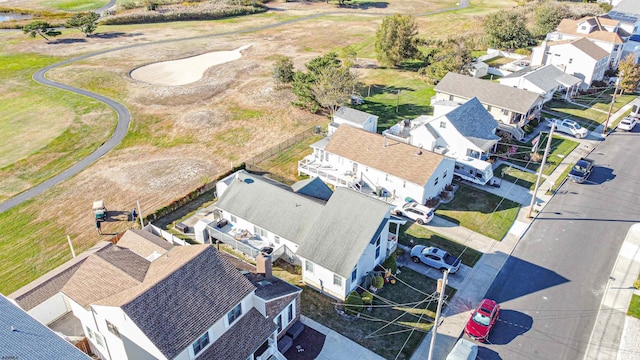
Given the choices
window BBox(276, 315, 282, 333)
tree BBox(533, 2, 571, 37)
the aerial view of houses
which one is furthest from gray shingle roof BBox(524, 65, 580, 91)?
window BBox(276, 315, 282, 333)

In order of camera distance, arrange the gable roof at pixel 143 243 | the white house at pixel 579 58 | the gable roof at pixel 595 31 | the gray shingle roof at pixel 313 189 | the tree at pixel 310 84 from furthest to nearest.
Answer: the gable roof at pixel 595 31 → the white house at pixel 579 58 → the tree at pixel 310 84 → the gray shingle roof at pixel 313 189 → the gable roof at pixel 143 243

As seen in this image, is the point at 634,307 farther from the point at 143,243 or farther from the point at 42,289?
the point at 42,289

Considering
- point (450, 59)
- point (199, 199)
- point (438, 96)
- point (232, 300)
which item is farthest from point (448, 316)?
point (450, 59)

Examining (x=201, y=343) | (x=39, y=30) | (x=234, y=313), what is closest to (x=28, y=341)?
(x=201, y=343)

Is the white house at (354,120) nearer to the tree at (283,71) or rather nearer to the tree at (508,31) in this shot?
the tree at (283,71)

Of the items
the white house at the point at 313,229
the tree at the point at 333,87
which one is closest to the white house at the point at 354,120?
the tree at the point at 333,87
